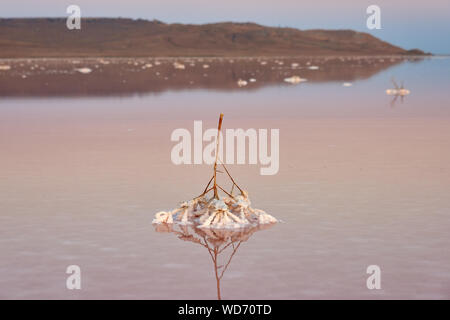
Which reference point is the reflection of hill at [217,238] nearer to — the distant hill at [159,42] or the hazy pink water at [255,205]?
the hazy pink water at [255,205]

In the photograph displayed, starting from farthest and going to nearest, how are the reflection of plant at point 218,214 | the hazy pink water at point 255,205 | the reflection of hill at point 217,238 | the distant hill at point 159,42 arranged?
the distant hill at point 159,42, the reflection of plant at point 218,214, the reflection of hill at point 217,238, the hazy pink water at point 255,205

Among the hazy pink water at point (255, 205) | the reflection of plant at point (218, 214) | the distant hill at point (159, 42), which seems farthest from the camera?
the distant hill at point (159, 42)

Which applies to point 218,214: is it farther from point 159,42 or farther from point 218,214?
point 159,42

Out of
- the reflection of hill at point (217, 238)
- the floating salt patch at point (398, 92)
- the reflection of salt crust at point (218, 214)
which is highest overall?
the floating salt patch at point (398, 92)

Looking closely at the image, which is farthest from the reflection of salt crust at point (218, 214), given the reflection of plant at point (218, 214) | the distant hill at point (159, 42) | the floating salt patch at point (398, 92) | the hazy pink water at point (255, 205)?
the distant hill at point (159, 42)

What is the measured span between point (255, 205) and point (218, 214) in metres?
0.85

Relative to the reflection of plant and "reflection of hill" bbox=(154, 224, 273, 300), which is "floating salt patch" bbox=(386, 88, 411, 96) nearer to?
the reflection of plant

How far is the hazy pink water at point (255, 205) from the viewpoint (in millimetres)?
6148

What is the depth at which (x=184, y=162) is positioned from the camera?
39.1 feet

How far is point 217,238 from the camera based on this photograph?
7.55 metres

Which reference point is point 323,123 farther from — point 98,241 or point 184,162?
point 98,241

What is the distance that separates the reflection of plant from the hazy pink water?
0.84 ft

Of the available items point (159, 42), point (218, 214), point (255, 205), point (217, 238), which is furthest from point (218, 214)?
point (159, 42)
